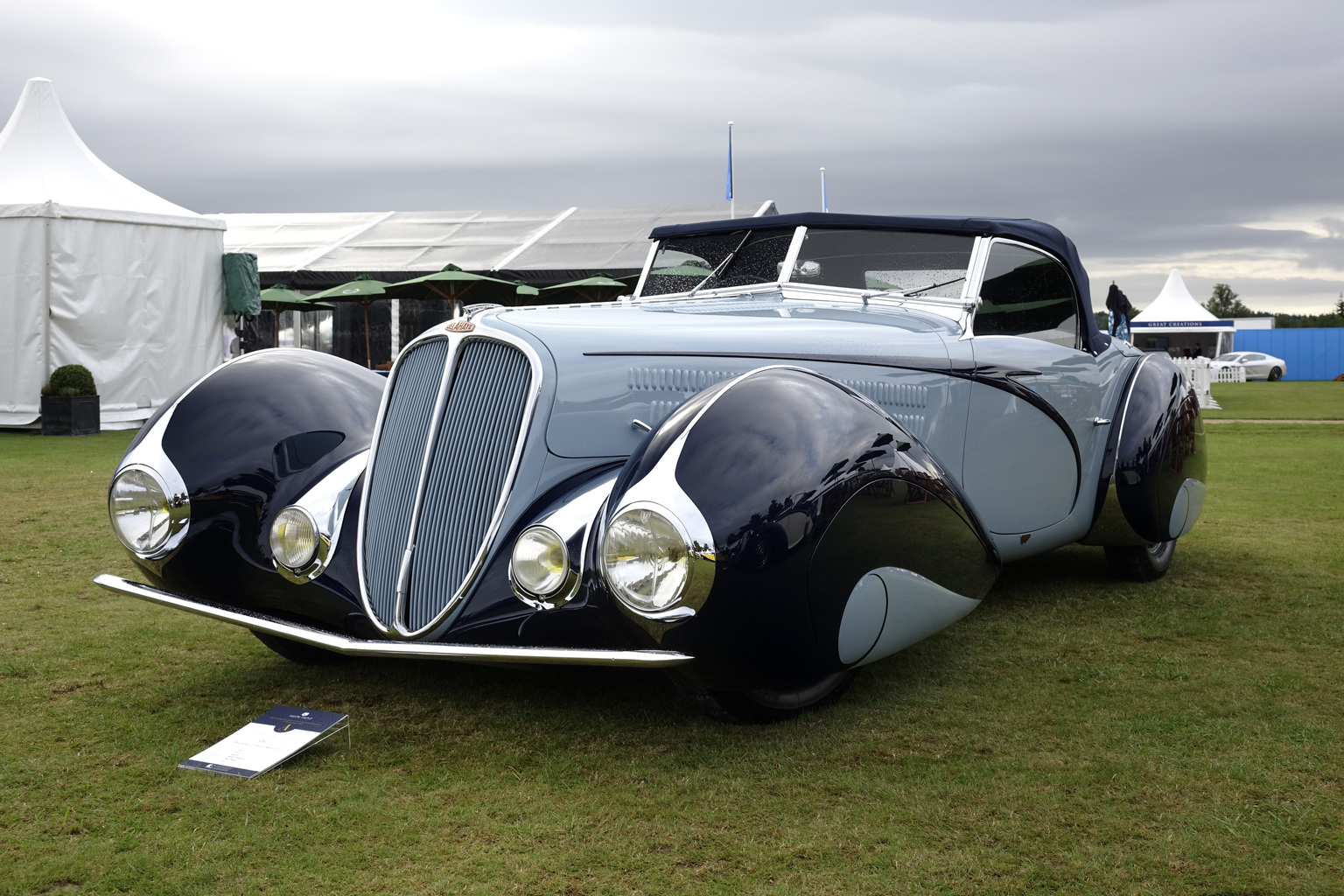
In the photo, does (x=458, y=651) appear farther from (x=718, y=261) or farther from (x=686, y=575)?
(x=718, y=261)

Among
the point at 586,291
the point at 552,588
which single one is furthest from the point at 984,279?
the point at 586,291

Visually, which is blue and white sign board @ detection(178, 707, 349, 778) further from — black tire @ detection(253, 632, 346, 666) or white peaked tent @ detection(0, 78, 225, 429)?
white peaked tent @ detection(0, 78, 225, 429)

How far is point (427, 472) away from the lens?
3428 millimetres

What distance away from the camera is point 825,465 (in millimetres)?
2965

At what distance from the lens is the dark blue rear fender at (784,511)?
9.26 ft

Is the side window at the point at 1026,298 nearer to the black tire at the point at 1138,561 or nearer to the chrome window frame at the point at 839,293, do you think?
the chrome window frame at the point at 839,293

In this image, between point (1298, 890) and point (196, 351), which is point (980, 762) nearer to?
point (1298, 890)

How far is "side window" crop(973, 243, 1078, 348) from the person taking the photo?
4770mm

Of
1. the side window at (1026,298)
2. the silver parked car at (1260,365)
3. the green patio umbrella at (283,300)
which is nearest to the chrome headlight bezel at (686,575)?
the side window at (1026,298)

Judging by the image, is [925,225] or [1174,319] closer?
[925,225]

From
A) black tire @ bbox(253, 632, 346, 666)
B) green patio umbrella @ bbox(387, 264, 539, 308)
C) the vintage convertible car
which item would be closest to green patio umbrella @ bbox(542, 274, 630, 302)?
green patio umbrella @ bbox(387, 264, 539, 308)

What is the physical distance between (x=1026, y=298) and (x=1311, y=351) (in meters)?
42.9

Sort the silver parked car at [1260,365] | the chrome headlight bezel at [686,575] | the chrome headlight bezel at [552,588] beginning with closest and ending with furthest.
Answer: the chrome headlight bezel at [686,575]
the chrome headlight bezel at [552,588]
the silver parked car at [1260,365]

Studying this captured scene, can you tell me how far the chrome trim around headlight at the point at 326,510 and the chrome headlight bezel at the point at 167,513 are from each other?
0.37 metres
